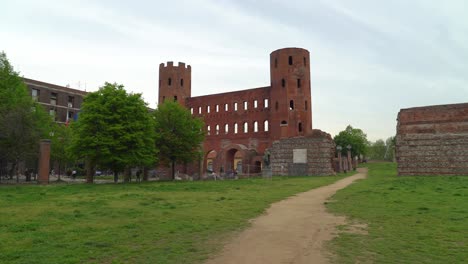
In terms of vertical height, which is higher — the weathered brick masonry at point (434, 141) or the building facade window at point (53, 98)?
the building facade window at point (53, 98)

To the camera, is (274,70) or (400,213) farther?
(274,70)

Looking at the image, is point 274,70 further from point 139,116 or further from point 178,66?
point 139,116

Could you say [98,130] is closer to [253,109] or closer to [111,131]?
[111,131]

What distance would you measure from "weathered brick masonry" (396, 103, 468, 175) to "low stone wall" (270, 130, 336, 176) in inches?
291

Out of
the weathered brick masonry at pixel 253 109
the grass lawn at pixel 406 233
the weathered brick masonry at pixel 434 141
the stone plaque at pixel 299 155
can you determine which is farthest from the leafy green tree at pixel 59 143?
the weathered brick masonry at pixel 434 141

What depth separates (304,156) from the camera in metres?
38.5

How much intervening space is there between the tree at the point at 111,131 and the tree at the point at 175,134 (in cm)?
483

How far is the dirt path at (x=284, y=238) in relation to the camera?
6.02 m

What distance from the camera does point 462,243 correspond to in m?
6.84

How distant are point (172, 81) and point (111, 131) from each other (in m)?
31.6

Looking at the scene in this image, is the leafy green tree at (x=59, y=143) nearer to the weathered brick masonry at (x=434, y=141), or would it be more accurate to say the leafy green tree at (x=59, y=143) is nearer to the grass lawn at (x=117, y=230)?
the grass lawn at (x=117, y=230)

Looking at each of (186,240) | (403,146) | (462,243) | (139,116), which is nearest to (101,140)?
(139,116)

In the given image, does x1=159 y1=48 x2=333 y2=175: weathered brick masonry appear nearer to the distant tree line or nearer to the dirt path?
the distant tree line

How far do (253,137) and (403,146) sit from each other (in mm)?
21640
